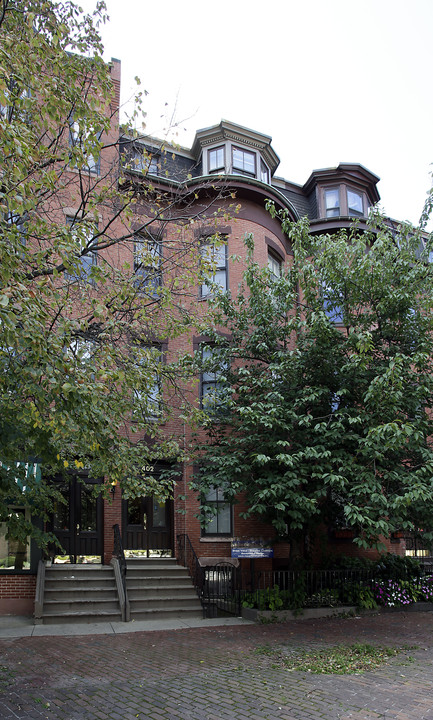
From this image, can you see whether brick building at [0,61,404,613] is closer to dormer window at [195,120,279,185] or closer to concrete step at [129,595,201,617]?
dormer window at [195,120,279,185]

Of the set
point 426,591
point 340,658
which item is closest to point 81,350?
point 340,658

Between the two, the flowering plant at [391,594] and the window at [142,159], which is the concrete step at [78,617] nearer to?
the flowering plant at [391,594]

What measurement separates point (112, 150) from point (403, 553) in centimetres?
1571

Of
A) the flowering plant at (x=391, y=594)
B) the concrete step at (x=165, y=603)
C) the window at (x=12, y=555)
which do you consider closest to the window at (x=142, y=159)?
the window at (x=12, y=555)

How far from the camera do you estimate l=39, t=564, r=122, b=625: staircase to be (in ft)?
38.1

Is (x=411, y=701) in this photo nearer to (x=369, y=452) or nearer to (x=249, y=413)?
(x=369, y=452)

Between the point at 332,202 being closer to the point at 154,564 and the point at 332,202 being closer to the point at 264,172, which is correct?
the point at 264,172

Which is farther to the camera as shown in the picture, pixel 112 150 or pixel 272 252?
pixel 272 252

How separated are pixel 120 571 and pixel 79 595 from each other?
1.01 m

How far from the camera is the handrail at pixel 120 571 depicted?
11.9m

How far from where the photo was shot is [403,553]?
18531 millimetres

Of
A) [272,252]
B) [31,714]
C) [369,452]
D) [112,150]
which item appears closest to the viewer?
[31,714]

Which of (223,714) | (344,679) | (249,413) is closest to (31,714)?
(223,714)

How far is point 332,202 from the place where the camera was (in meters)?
20.8
